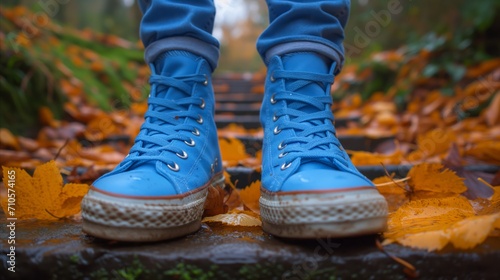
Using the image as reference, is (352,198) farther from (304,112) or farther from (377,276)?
(304,112)

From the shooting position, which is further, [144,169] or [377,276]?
[144,169]

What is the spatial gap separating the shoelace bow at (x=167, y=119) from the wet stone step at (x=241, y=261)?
240 millimetres

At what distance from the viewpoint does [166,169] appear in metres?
0.85

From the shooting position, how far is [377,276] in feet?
2.41

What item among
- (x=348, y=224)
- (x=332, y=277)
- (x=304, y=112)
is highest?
(x=304, y=112)

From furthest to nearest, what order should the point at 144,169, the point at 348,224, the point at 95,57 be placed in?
1. the point at 95,57
2. the point at 144,169
3. the point at 348,224

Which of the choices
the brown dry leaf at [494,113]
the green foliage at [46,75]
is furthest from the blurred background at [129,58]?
the brown dry leaf at [494,113]

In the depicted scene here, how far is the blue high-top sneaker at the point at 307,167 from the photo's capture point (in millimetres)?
714

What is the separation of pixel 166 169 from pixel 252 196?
286mm

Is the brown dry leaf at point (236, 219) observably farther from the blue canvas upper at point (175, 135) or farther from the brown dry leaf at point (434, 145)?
the brown dry leaf at point (434, 145)

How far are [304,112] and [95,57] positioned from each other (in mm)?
3844

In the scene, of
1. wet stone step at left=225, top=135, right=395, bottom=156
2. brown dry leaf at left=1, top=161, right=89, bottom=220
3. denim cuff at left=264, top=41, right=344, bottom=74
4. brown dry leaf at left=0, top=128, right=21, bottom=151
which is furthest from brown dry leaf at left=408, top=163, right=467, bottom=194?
brown dry leaf at left=0, top=128, right=21, bottom=151

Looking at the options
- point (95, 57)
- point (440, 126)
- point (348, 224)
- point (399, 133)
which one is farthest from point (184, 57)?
point (95, 57)

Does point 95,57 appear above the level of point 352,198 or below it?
above
